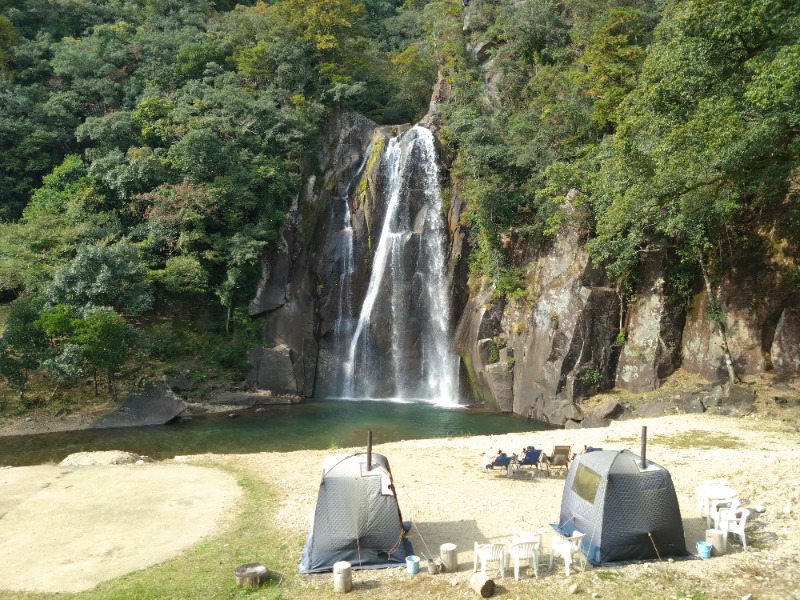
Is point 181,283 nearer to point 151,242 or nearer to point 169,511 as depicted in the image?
point 151,242

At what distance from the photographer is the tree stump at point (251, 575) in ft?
29.6

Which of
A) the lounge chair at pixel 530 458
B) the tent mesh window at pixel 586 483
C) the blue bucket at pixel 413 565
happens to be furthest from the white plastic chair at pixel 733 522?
the blue bucket at pixel 413 565

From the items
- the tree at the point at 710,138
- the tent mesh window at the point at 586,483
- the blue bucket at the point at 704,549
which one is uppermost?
the tree at the point at 710,138

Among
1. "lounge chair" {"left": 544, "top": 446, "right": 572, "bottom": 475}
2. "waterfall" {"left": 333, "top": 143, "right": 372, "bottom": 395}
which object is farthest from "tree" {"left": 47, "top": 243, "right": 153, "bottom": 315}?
"lounge chair" {"left": 544, "top": 446, "right": 572, "bottom": 475}

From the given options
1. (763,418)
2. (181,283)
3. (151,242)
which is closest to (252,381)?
(181,283)

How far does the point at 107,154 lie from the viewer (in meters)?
35.0

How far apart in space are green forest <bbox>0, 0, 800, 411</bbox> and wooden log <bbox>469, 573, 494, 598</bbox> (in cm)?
1327

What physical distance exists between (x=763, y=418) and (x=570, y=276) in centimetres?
988

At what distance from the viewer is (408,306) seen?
31.8 m

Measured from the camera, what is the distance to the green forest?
1816cm

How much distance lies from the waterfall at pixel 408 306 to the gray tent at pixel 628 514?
19229 millimetres

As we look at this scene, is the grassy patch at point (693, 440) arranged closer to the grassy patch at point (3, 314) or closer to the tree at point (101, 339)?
the tree at point (101, 339)

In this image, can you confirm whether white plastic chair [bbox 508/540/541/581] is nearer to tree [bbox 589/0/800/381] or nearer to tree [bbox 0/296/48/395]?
tree [bbox 589/0/800/381]

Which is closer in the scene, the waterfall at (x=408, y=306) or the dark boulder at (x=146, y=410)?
the dark boulder at (x=146, y=410)
